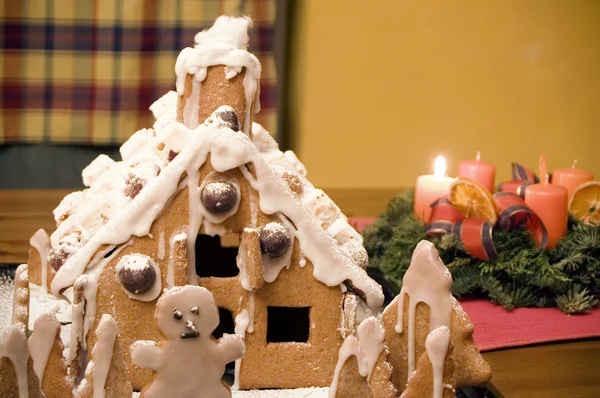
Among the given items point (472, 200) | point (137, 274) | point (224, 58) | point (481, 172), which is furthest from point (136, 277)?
point (481, 172)

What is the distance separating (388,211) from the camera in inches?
82.0

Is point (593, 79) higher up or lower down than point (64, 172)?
higher up

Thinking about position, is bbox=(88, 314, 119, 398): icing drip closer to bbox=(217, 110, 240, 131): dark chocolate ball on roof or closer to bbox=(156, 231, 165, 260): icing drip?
bbox=(156, 231, 165, 260): icing drip

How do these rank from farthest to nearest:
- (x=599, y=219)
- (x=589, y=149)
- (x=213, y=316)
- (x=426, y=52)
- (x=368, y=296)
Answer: (x=589, y=149) < (x=426, y=52) < (x=599, y=219) < (x=368, y=296) < (x=213, y=316)

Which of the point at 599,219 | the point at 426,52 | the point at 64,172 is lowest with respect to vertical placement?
the point at 64,172

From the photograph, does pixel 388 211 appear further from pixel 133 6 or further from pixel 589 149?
pixel 589 149

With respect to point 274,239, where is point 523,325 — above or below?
below

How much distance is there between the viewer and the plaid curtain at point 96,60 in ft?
9.46

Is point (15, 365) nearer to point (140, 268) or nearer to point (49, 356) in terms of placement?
point (49, 356)

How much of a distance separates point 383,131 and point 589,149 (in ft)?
2.64

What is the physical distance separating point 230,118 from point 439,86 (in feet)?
6.76

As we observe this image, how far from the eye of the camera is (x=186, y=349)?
3.25 feet

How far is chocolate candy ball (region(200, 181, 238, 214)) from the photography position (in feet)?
3.84

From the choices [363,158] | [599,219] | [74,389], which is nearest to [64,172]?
[363,158]
